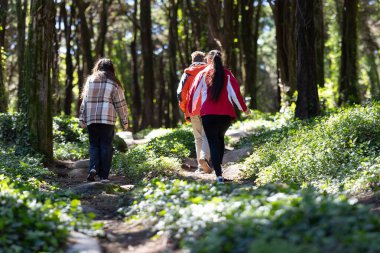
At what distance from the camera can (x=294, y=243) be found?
3.98 meters

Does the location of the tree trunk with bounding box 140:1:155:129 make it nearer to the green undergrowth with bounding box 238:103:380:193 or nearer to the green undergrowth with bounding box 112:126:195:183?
the green undergrowth with bounding box 112:126:195:183

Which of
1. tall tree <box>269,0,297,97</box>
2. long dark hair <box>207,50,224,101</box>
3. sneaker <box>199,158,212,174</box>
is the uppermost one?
tall tree <box>269,0,297,97</box>

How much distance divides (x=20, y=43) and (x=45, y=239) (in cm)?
1940

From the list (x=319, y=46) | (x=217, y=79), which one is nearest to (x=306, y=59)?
(x=217, y=79)

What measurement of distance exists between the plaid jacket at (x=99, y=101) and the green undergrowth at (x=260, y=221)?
11.7 feet

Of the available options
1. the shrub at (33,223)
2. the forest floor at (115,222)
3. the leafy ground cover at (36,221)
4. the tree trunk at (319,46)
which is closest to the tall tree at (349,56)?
the tree trunk at (319,46)

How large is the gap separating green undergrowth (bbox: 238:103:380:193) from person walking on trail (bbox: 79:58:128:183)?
2.53 m

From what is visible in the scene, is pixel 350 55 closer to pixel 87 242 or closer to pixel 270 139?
pixel 270 139

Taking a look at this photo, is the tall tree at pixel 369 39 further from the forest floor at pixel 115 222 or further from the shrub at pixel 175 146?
the forest floor at pixel 115 222

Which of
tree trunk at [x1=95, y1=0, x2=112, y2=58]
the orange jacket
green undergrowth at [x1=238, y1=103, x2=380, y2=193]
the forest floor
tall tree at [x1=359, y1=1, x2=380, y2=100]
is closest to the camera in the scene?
the forest floor

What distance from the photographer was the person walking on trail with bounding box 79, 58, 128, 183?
9375mm

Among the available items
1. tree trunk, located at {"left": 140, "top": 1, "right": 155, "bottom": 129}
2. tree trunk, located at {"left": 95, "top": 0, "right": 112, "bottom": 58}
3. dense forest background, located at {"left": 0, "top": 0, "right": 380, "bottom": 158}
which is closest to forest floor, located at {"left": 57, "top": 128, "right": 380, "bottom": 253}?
dense forest background, located at {"left": 0, "top": 0, "right": 380, "bottom": 158}

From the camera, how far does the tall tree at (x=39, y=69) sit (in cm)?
1207

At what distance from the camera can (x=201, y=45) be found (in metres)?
27.4
